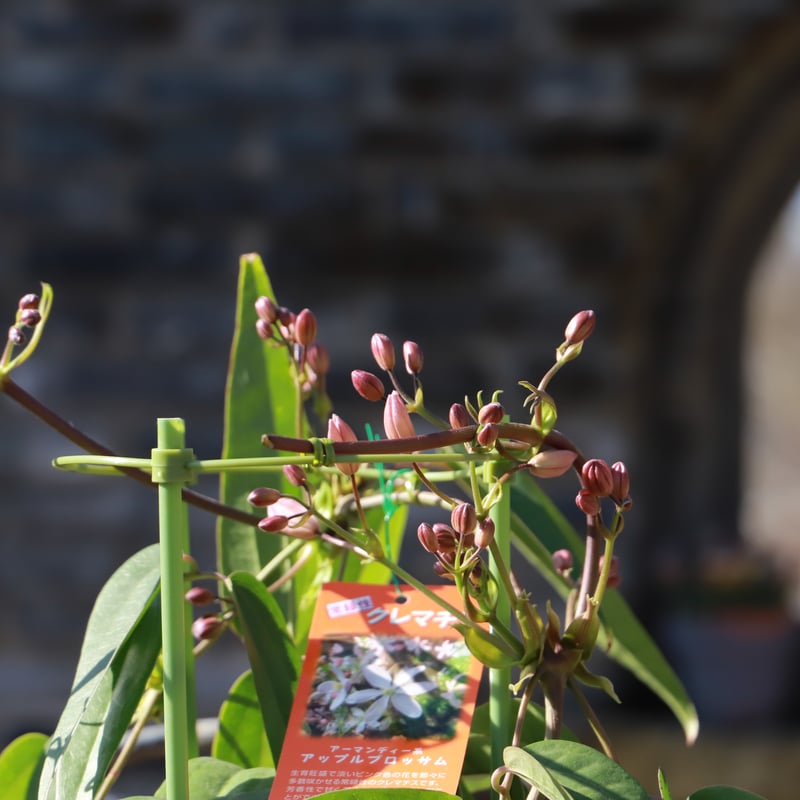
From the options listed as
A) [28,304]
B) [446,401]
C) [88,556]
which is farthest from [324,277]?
[28,304]

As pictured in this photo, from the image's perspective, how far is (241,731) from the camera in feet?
2.19

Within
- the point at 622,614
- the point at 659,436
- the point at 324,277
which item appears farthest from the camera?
the point at 659,436

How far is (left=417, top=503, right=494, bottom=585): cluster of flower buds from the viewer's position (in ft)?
1.53

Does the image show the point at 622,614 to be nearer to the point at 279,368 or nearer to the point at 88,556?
the point at 279,368

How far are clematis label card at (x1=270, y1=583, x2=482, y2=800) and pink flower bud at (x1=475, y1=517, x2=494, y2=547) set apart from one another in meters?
0.10

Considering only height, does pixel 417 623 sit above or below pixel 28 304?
below

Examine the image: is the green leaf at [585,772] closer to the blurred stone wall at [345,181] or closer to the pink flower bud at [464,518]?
the pink flower bud at [464,518]

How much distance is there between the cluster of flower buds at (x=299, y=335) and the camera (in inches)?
22.5

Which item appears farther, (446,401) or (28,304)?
(446,401)

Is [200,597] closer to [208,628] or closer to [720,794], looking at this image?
[208,628]

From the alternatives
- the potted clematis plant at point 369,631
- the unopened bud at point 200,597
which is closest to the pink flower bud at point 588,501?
the potted clematis plant at point 369,631

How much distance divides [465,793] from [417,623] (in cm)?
9

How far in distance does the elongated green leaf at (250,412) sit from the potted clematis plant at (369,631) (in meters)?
0.06

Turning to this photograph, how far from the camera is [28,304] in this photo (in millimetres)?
566
